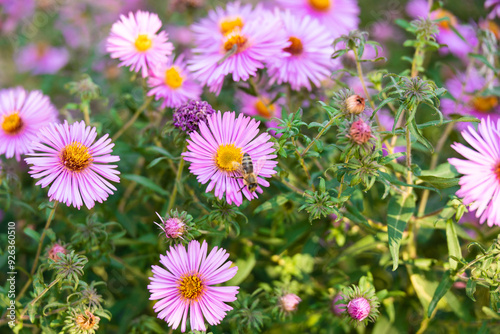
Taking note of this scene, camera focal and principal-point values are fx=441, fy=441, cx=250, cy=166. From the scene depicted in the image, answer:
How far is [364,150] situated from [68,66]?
212cm

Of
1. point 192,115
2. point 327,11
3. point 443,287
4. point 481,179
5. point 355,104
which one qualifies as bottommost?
point 443,287

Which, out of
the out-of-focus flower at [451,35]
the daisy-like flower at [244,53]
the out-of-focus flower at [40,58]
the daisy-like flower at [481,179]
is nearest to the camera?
the daisy-like flower at [481,179]

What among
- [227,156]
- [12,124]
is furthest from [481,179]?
[12,124]

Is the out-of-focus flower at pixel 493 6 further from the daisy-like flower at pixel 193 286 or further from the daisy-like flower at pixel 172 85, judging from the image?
the daisy-like flower at pixel 193 286

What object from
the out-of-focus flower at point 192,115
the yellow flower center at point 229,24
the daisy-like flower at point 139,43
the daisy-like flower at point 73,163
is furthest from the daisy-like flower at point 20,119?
the yellow flower center at point 229,24

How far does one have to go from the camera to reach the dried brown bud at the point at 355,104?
109cm

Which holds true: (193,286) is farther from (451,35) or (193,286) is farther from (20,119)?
(451,35)

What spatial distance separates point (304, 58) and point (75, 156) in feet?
2.80

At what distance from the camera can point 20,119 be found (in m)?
1.49

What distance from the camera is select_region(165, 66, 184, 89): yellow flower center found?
1543 mm

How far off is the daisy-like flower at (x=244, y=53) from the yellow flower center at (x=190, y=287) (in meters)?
0.61

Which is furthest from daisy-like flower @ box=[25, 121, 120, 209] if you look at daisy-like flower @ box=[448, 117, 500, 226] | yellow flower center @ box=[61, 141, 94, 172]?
daisy-like flower @ box=[448, 117, 500, 226]

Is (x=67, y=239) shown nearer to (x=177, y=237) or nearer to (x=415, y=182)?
(x=177, y=237)

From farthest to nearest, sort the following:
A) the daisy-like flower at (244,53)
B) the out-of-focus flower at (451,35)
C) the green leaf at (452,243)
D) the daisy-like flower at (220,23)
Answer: the out-of-focus flower at (451,35) → the daisy-like flower at (220,23) → the daisy-like flower at (244,53) → the green leaf at (452,243)
